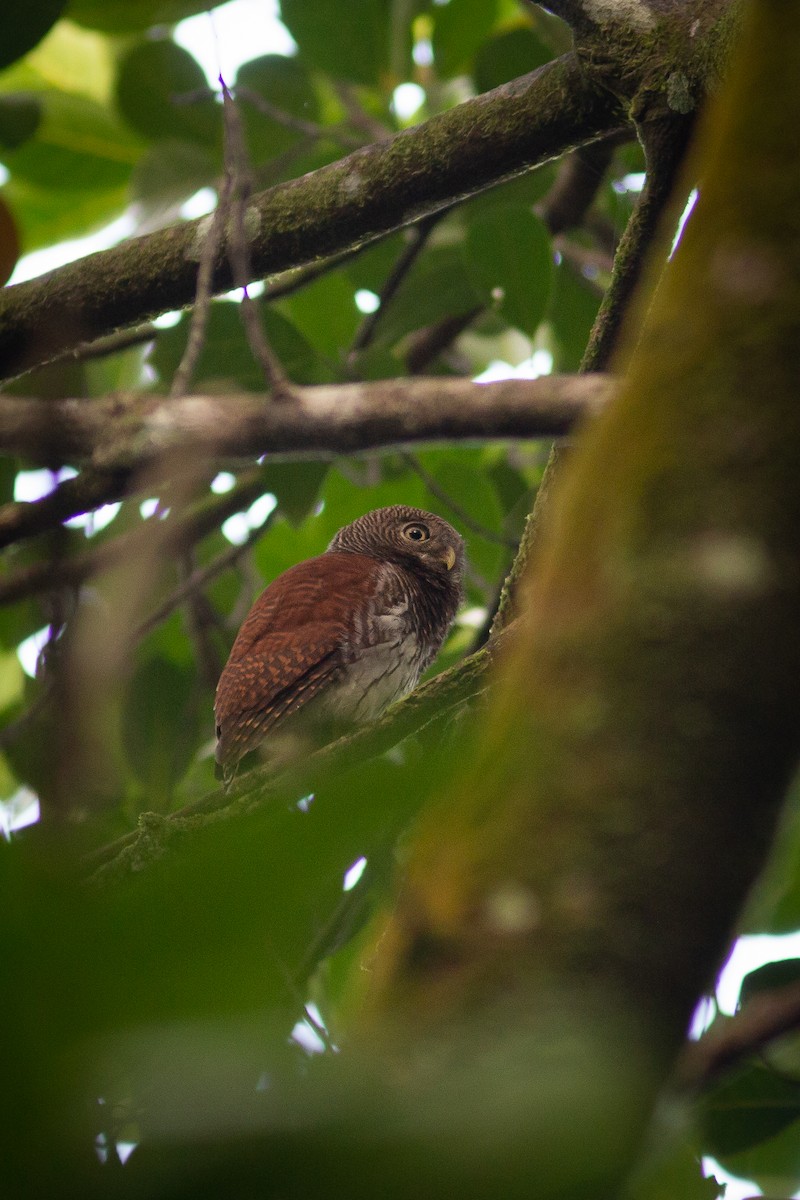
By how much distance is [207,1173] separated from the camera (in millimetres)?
737

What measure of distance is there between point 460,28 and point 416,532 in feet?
7.02

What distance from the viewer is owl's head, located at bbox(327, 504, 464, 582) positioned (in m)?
5.23

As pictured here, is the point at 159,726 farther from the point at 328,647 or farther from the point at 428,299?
the point at 428,299

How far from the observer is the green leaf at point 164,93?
447 centimetres

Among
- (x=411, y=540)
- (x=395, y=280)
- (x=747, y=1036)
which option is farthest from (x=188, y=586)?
(x=747, y=1036)

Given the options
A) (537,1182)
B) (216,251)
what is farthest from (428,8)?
(537,1182)

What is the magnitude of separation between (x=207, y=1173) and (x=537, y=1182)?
212 millimetres

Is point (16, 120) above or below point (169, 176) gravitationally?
above

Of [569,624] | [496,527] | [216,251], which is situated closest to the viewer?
[569,624]

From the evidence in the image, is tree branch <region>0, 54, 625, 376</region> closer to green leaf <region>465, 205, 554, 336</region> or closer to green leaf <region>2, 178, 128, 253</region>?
green leaf <region>465, 205, 554, 336</region>

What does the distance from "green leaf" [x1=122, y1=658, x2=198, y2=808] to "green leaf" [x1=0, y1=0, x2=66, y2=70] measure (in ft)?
6.92

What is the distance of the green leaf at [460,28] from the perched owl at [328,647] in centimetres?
188

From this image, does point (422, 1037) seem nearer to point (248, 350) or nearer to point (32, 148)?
point (248, 350)

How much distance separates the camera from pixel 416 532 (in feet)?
17.7
